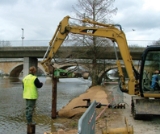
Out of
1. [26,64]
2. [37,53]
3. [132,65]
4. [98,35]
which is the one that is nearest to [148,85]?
[132,65]

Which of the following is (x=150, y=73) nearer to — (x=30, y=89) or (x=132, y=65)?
(x=132, y=65)

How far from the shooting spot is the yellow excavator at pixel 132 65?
33.1 ft

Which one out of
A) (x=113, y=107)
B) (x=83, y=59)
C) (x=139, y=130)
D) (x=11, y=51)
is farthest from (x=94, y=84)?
(x=139, y=130)

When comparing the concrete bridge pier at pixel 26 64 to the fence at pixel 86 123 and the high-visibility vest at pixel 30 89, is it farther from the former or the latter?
the fence at pixel 86 123

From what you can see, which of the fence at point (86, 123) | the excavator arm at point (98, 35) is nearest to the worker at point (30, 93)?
the excavator arm at point (98, 35)

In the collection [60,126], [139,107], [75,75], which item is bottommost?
[60,126]

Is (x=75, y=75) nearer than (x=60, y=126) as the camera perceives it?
No

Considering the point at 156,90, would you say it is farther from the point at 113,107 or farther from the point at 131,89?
the point at 113,107

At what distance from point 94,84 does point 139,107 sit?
25560 mm

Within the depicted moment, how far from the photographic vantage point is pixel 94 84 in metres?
35.7

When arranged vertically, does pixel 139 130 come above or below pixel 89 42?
below

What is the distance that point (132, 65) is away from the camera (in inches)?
473

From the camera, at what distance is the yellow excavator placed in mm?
10094

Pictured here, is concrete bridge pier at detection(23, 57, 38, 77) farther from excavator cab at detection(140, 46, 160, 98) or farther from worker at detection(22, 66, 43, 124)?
worker at detection(22, 66, 43, 124)
